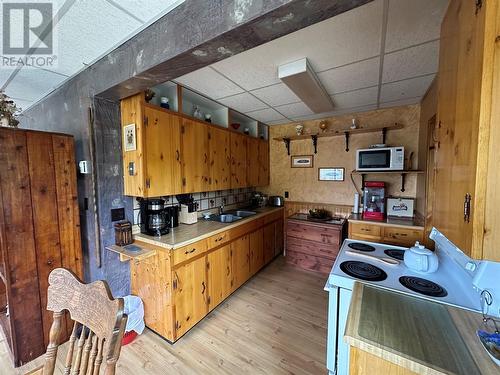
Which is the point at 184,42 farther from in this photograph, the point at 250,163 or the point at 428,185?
the point at 428,185

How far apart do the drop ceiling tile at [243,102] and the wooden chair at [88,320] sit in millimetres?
2119

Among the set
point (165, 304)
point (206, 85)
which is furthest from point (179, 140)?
point (165, 304)

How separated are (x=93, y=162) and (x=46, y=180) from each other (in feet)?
1.27

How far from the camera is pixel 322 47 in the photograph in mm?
1427

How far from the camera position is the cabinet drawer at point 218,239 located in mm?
2023

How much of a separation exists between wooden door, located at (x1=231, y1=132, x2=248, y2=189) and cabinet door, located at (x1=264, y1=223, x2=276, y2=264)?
31.4 inches

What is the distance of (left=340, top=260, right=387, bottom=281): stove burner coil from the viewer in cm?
121

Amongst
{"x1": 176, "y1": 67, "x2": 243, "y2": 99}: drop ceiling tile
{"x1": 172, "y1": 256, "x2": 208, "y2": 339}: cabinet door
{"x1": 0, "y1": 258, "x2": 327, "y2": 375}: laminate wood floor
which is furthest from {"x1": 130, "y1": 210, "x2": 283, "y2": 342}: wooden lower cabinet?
{"x1": 176, "y1": 67, "x2": 243, "y2": 99}: drop ceiling tile

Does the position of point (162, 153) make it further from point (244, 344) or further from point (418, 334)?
point (418, 334)

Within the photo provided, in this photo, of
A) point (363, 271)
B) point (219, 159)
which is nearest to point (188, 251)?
point (219, 159)

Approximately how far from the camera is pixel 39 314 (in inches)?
63.8

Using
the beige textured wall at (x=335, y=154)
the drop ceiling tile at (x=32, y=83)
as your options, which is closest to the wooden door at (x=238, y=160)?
the beige textured wall at (x=335, y=154)

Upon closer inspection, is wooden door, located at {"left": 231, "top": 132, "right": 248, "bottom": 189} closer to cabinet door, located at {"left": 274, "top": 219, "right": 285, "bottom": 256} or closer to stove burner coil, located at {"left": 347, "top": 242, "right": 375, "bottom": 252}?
cabinet door, located at {"left": 274, "top": 219, "right": 285, "bottom": 256}

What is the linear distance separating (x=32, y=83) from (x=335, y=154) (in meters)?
3.70
